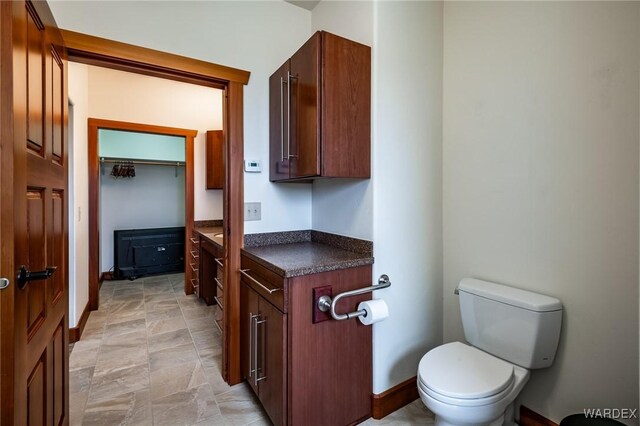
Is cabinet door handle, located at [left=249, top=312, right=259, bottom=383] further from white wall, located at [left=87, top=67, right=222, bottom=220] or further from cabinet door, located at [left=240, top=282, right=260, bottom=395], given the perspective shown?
white wall, located at [left=87, top=67, right=222, bottom=220]

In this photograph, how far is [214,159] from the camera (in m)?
3.82

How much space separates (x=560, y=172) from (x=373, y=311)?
112 centimetres

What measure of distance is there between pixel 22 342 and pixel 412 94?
204 cm

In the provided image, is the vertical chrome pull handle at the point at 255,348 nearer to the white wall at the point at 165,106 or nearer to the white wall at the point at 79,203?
the white wall at the point at 79,203

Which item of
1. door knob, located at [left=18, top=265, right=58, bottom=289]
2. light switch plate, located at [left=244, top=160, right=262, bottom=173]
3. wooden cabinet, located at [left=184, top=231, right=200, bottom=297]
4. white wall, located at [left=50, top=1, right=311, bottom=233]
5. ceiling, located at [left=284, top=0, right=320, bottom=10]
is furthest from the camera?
wooden cabinet, located at [left=184, top=231, right=200, bottom=297]

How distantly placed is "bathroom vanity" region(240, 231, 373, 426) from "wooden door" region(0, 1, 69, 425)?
873 mm

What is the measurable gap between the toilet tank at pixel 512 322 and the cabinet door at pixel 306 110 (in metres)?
1.11

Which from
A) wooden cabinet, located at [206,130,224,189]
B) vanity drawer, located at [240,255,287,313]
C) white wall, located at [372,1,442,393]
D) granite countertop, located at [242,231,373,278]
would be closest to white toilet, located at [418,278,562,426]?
white wall, located at [372,1,442,393]

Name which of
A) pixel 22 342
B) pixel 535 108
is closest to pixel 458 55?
pixel 535 108

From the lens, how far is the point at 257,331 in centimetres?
169

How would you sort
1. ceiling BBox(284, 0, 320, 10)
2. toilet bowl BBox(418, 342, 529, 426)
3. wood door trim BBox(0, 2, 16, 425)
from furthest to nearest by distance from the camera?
1. ceiling BBox(284, 0, 320, 10)
2. toilet bowl BBox(418, 342, 529, 426)
3. wood door trim BBox(0, 2, 16, 425)

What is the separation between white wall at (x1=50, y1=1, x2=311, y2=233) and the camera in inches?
62.7

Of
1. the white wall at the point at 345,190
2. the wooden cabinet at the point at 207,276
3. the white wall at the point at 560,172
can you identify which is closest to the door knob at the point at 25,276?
the white wall at the point at 345,190

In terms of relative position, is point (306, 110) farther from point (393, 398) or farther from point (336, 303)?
point (393, 398)
